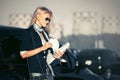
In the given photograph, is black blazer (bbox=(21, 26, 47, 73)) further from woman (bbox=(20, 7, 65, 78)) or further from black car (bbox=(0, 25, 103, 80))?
black car (bbox=(0, 25, 103, 80))

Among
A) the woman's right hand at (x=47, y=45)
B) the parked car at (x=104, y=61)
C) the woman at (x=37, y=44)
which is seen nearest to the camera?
the woman's right hand at (x=47, y=45)

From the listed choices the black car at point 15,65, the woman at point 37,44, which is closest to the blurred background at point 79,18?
the black car at point 15,65

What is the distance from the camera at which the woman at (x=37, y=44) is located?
3721mm

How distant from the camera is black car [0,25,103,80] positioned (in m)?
4.41

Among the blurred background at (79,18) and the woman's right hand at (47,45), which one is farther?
the blurred background at (79,18)

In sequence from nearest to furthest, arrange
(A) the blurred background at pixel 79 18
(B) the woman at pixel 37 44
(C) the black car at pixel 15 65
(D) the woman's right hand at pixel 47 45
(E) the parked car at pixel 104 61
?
(D) the woman's right hand at pixel 47 45 → (B) the woman at pixel 37 44 → (C) the black car at pixel 15 65 → (E) the parked car at pixel 104 61 → (A) the blurred background at pixel 79 18

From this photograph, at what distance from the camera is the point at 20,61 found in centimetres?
A: 477

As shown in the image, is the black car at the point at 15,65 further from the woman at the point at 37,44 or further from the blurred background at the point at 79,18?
the blurred background at the point at 79,18

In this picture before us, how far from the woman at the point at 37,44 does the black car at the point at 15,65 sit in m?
0.32

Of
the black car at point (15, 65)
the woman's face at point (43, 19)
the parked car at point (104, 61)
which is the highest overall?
the woman's face at point (43, 19)

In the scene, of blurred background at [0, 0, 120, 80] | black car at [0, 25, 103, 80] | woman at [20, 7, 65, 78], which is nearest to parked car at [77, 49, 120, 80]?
black car at [0, 25, 103, 80]

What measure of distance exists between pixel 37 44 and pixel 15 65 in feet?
3.19

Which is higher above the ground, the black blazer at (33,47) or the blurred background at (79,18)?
the black blazer at (33,47)

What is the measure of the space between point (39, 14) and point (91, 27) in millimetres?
34260
